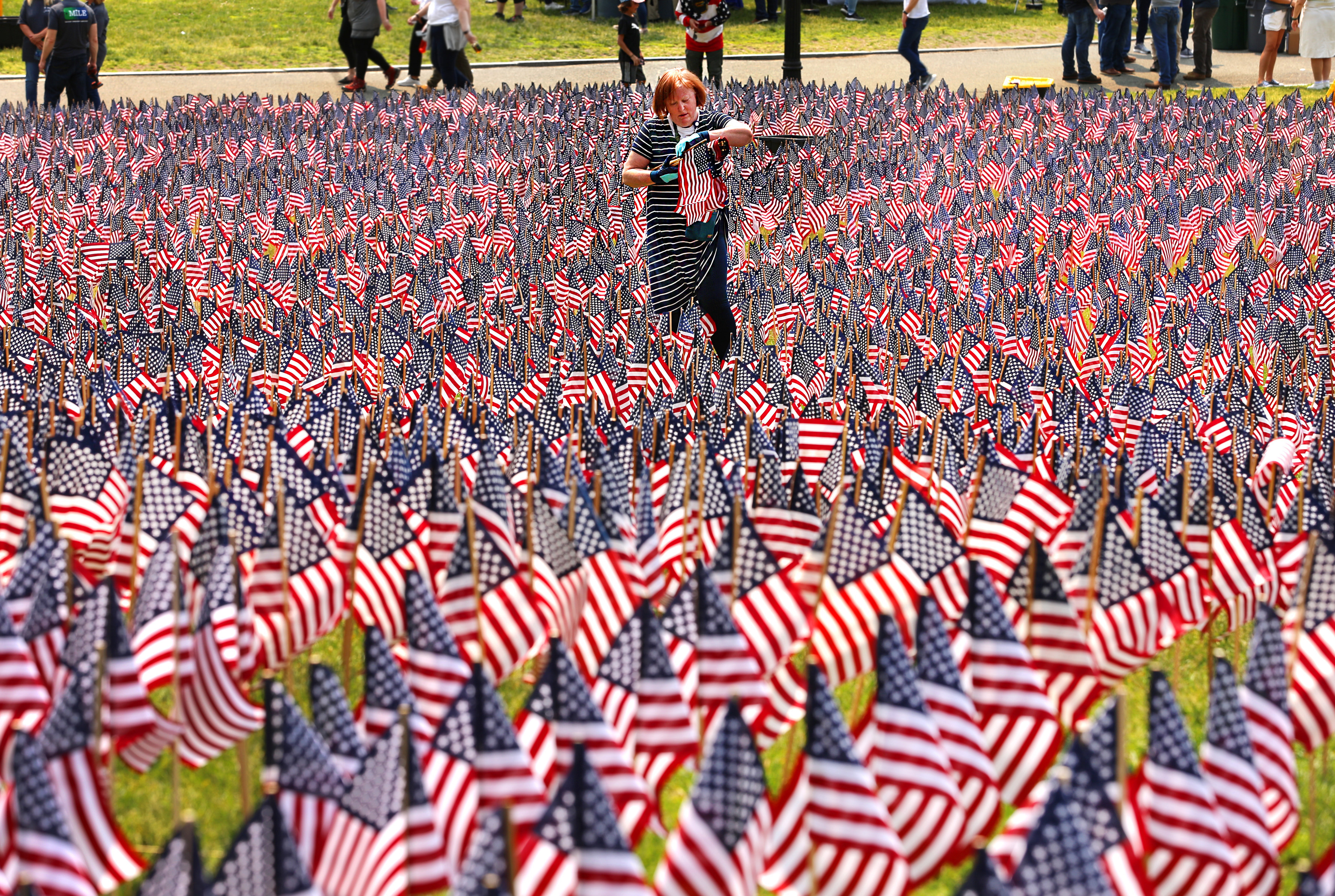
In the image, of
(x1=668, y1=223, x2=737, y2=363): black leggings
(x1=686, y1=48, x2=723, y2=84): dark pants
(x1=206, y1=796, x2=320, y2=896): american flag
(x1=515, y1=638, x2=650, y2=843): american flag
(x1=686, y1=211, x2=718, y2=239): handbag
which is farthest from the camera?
Result: (x1=686, y1=48, x2=723, y2=84): dark pants

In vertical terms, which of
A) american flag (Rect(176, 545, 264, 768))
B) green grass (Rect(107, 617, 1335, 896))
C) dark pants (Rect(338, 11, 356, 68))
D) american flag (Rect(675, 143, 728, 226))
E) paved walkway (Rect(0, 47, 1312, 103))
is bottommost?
green grass (Rect(107, 617, 1335, 896))

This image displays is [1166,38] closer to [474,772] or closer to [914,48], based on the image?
[914,48]

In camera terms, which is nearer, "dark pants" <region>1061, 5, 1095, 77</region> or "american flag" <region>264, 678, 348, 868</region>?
"american flag" <region>264, 678, 348, 868</region>

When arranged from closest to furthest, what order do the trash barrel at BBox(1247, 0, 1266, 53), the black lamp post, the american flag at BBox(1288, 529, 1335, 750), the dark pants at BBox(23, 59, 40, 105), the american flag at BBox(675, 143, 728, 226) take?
the american flag at BBox(1288, 529, 1335, 750) < the american flag at BBox(675, 143, 728, 226) < the dark pants at BBox(23, 59, 40, 105) < the black lamp post < the trash barrel at BBox(1247, 0, 1266, 53)

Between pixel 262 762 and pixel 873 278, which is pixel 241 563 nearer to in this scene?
pixel 262 762

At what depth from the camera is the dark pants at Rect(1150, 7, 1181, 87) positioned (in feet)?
76.7

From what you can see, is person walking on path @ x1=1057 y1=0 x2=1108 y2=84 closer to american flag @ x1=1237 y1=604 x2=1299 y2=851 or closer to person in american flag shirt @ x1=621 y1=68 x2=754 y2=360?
person in american flag shirt @ x1=621 y1=68 x2=754 y2=360

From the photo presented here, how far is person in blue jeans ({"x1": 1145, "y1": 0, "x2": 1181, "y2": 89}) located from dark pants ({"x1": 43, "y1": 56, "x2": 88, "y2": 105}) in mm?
15633

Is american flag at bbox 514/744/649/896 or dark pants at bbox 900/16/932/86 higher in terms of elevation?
dark pants at bbox 900/16/932/86

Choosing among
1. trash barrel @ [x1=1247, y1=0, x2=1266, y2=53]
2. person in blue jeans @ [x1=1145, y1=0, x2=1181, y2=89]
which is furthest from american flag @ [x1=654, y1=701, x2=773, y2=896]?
trash barrel @ [x1=1247, y1=0, x2=1266, y2=53]

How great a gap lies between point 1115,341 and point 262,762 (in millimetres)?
6299

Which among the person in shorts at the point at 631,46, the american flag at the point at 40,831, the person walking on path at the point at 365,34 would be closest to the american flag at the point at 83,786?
the american flag at the point at 40,831

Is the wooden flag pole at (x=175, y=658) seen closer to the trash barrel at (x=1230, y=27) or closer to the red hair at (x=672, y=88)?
the red hair at (x=672, y=88)

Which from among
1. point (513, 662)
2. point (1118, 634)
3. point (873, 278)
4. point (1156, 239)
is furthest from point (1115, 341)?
point (513, 662)
